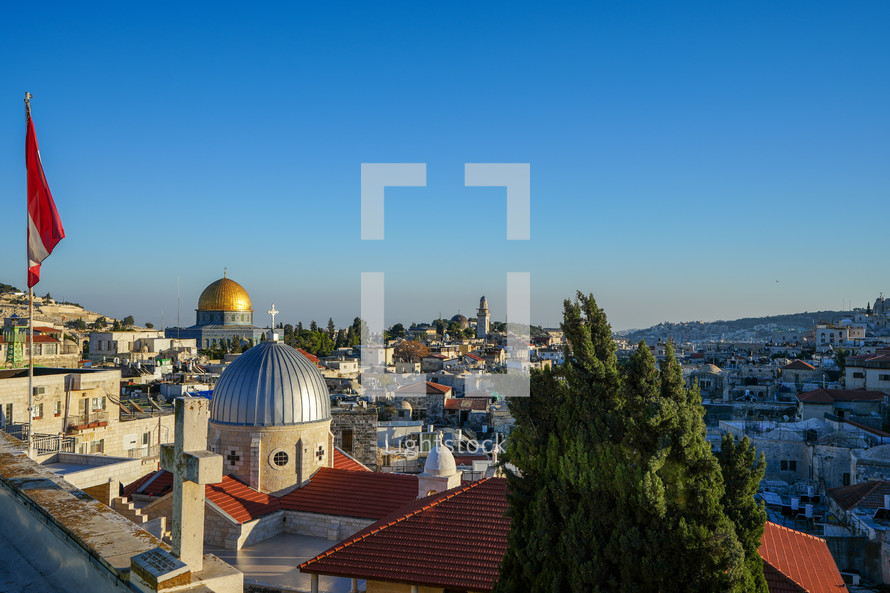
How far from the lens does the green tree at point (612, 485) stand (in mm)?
6746

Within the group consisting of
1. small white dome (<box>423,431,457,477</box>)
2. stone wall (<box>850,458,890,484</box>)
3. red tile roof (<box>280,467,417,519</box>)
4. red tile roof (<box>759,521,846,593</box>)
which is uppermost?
small white dome (<box>423,431,457,477</box>)

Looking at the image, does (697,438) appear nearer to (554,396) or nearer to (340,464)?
(554,396)

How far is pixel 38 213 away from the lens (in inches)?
458

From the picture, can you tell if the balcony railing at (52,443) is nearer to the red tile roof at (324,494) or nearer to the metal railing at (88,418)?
the metal railing at (88,418)

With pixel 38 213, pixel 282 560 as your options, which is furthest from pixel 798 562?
pixel 38 213

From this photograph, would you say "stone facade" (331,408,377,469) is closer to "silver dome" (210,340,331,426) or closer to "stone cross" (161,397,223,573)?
"silver dome" (210,340,331,426)

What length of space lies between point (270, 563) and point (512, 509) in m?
7.41

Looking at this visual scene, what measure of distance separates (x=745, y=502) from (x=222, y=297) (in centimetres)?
7228

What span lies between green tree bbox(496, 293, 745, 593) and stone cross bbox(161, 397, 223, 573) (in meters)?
4.36

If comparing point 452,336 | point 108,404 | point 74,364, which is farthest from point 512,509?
point 452,336

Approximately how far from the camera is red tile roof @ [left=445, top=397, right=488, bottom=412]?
1753 inches

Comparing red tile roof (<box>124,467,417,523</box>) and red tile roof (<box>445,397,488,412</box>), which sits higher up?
red tile roof (<box>124,467,417,523</box>)

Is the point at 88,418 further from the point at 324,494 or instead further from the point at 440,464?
the point at 440,464

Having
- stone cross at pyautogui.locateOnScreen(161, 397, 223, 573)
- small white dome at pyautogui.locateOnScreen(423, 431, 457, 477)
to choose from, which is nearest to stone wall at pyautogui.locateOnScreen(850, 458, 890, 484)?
small white dome at pyautogui.locateOnScreen(423, 431, 457, 477)
